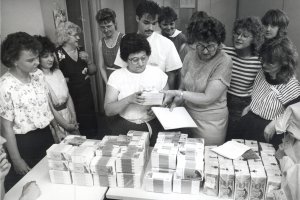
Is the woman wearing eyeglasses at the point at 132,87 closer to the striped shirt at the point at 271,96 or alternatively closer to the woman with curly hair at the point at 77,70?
the striped shirt at the point at 271,96

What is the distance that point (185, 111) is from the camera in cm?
178

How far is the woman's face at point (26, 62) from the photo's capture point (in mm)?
1582

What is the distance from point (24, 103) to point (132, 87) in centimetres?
64

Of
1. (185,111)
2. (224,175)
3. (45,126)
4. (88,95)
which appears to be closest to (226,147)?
(224,175)

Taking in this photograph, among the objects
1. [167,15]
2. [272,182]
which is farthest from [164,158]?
[167,15]

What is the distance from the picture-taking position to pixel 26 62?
1.59 m

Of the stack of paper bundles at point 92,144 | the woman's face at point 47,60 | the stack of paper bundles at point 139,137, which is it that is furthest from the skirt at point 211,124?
the woman's face at point 47,60

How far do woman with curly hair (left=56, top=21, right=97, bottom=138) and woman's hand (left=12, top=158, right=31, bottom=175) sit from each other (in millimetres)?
965

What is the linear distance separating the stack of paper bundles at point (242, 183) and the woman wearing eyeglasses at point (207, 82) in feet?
1.62

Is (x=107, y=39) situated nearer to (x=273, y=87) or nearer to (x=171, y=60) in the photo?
(x=171, y=60)

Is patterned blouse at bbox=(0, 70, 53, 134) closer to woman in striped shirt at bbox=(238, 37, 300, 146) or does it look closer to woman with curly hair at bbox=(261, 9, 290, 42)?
woman in striped shirt at bbox=(238, 37, 300, 146)

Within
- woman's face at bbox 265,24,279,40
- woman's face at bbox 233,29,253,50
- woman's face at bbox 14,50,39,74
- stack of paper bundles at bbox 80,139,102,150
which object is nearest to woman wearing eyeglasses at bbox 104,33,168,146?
stack of paper bundles at bbox 80,139,102,150

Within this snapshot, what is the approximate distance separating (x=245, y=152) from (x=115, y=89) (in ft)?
2.74

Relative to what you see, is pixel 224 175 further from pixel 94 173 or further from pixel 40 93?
pixel 40 93
